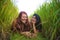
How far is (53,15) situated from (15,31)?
416 mm

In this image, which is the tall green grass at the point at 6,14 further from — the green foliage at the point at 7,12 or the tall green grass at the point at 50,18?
the tall green grass at the point at 50,18

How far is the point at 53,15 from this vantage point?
7.09 feet

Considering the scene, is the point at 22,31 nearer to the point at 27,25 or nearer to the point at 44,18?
the point at 27,25

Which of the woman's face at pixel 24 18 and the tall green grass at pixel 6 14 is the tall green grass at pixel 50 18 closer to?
the woman's face at pixel 24 18

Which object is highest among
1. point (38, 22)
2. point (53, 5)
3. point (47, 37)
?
point (53, 5)

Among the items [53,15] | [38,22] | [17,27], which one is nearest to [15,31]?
[17,27]

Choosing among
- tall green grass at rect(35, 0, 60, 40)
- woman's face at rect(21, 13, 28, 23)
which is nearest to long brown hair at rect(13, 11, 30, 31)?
woman's face at rect(21, 13, 28, 23)

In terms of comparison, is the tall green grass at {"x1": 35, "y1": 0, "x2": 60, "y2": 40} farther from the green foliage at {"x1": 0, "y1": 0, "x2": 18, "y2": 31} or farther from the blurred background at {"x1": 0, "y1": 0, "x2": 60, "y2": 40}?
the green foliage at {"x1": 0, "y1": 0, "x2": 18, "y2": 31}

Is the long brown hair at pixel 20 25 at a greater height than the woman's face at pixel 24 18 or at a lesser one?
lesser

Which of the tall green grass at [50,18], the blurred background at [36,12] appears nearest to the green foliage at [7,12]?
the blurred background at [36,12]

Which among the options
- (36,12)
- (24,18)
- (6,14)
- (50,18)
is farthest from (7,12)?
(50,18)

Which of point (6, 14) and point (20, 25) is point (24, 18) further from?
point (6, 14)

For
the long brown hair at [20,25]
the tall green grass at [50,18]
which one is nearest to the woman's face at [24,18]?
the long brown hair at [20,25]

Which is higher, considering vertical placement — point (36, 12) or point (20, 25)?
point (36, 12)
